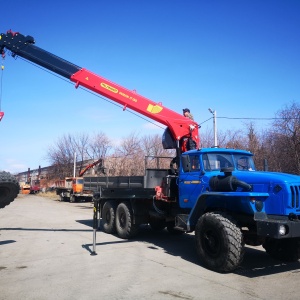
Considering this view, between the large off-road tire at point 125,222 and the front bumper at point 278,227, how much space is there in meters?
5.01

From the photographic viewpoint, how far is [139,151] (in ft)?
132

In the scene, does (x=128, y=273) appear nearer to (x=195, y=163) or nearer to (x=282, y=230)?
(x=282, y=230)

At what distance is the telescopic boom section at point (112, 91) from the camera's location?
10.6 m

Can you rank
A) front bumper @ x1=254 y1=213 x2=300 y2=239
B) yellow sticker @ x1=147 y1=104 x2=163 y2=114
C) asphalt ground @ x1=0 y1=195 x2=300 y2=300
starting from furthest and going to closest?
yellow sticker @ x1=147 y1=104 x2=163 y2=114, front bumper @ x1=254 y1=213 x2=300 y2=239, asphalt ground @ x1=0 y1=195 x2=300 y2=300

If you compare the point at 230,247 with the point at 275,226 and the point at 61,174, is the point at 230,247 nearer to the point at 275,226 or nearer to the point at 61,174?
the point at 275,226

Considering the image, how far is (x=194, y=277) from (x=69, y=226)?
851cm

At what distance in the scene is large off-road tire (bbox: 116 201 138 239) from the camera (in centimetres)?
1052

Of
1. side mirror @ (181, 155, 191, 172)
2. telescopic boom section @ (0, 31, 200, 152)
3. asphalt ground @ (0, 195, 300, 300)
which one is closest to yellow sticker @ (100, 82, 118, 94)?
telescopic boom section @ (0, 31, 200, 152)

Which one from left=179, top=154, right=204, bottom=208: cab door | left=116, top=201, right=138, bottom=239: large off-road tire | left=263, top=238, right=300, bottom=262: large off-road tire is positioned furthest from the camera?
left=116, top=201, right=138, bottom=239: large off-road tire

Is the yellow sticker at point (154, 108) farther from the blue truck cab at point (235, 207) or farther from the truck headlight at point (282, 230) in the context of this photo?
the truck headlight at point (282, 230)

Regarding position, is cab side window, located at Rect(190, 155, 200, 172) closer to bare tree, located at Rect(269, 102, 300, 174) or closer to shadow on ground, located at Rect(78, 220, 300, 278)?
shadow on ground, located at Rect(78, 220, 300, 278)

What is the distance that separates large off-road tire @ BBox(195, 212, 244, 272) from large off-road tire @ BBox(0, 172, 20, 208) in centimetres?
479

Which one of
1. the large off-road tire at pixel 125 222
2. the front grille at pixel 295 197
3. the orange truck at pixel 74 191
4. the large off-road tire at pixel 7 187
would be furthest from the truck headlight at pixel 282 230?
the orange truck at pixel 74 191

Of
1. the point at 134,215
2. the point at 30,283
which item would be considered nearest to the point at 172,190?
the point at 134,215
